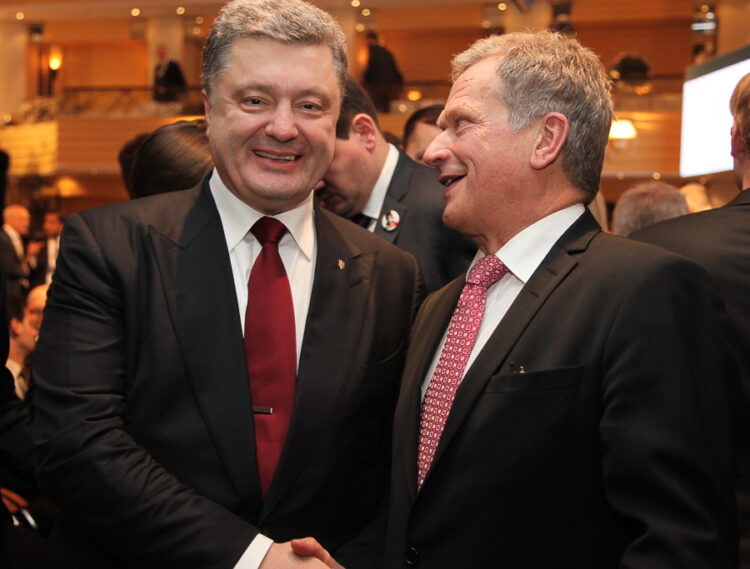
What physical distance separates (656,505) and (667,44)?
798 inches

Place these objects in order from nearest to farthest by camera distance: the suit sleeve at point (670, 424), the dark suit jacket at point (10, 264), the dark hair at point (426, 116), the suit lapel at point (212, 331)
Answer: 1. the suit sleeve at point (670, 424)
2. the suit lapel at point (212, 331)
3. the dark hair at point (426, 116)
4. the dark suit jacket at point (10, 264)

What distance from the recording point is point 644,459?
141 cm

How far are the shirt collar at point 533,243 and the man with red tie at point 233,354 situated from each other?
1.27ft

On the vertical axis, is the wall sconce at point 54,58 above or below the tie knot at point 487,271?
above

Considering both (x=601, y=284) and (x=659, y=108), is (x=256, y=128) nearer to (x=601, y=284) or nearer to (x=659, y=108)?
(x=601, y=284)

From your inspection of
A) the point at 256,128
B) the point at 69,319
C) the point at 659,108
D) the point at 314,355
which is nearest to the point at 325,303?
the point at 314,355

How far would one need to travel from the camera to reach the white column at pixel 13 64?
20.6 meters

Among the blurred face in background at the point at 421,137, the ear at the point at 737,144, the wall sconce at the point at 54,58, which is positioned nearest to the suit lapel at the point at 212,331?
the ear at the point at 737,144

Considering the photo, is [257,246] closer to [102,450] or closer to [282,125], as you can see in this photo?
[282,125]

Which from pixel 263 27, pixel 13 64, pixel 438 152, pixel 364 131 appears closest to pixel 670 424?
pixel 438 152

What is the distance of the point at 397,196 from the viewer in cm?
317

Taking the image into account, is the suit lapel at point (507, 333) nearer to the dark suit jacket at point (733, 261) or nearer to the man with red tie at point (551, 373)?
the man with red tie at point (551, 373)

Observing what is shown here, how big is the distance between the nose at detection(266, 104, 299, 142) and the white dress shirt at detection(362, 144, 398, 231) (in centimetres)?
138

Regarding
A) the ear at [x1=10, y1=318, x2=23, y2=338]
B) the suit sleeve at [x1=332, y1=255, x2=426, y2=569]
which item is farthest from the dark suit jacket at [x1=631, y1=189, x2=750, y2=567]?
the ear at [x1=10, y1=318, x2=23, y2=338]
